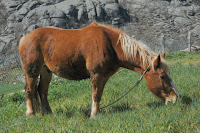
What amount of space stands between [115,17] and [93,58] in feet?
99.9

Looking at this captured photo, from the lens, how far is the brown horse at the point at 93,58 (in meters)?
4.79

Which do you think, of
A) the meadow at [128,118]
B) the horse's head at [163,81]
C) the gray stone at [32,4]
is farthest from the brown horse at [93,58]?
the gray stone at [32,4]

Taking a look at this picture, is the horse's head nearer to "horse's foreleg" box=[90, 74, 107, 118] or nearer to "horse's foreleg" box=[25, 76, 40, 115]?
"horse's foreleg" box=[90, 74, 107, 118]

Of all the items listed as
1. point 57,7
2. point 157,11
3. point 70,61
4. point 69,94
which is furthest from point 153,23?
point 70,61

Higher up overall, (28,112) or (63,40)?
(63,40)

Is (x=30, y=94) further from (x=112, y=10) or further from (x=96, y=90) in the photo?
(x=112, y=10)

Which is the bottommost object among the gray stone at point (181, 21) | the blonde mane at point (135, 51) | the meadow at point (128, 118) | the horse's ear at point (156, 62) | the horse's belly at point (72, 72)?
the gray stone at point (181, 21)

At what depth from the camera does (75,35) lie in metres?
5.13

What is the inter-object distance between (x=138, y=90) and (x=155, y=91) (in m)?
1.74

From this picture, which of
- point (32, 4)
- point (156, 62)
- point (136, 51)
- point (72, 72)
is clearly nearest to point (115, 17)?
point (32, 4)

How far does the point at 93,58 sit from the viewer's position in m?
4.77

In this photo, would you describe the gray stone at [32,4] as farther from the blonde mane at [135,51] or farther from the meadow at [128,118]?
the blonde mane at [135,51]

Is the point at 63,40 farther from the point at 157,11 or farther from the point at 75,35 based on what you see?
the point at 157,11

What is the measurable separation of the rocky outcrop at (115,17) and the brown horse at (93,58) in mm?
20201
